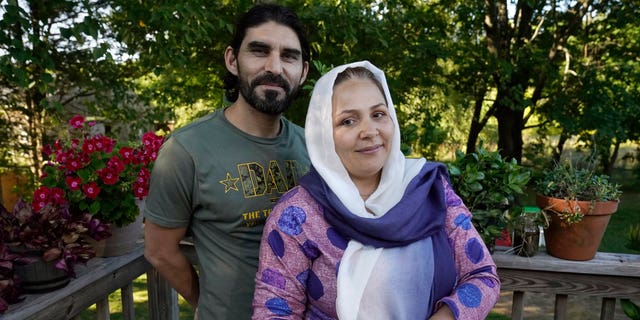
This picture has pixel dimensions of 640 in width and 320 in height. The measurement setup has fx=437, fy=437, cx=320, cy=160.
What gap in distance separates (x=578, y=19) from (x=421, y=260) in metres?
7.88

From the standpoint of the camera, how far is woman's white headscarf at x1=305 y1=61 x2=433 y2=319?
123cm

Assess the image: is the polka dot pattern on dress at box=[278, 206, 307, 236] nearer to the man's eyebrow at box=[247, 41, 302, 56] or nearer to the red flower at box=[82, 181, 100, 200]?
the man's eyebrow at box=[247, 41, 302, 56]

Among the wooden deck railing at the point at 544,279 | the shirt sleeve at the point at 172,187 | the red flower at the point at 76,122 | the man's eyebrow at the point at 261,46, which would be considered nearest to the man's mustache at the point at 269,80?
the man's eyebrow at the point at 261,46

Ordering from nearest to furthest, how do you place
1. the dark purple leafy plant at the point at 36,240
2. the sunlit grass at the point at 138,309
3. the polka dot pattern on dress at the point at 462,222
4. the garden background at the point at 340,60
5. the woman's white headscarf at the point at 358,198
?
the woman's white headscarf at the point at 358,198
the polka dot pattern on dress at the point at 462,222
the dark purple leafy plant at the point at 36,240
the garden background at the point at 340,60
the sunlit grass at the point at 138,309

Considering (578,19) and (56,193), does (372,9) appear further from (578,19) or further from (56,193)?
(578,19)

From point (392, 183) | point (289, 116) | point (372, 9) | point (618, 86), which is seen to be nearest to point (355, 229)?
point (392, 183)

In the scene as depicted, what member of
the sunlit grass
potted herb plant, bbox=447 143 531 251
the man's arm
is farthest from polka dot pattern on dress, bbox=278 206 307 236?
the sunlit grass

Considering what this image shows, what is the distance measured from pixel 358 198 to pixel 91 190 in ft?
3.73

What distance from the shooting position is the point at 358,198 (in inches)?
52.1

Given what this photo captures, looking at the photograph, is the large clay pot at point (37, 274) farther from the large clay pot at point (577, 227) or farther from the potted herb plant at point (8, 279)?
the large clay pot at point (577, 227)

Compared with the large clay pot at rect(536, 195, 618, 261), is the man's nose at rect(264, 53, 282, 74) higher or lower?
higher

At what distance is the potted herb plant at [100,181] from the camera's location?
1.79 m

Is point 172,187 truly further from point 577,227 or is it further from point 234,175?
point 577,227

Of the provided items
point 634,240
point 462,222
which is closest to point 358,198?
point 462,222
